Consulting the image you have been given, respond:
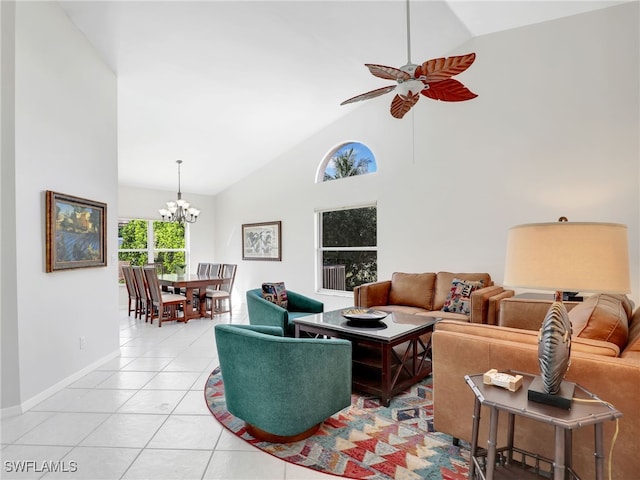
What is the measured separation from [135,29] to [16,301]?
2693 millimetres

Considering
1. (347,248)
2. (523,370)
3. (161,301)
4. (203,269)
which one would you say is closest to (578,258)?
(523,370)

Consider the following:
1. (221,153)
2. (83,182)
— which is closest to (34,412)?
(83,182)

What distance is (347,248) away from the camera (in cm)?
589

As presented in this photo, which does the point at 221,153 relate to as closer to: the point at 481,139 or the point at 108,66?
the point at 108,66

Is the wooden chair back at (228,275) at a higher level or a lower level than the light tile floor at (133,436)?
higher

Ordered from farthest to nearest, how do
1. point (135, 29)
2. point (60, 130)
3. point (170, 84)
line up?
point (170, 84), point (135, 29), point (60, 130)

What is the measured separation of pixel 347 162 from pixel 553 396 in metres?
4.83

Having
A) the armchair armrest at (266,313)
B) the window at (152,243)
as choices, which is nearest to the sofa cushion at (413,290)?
the armchair armrest at (266,313)

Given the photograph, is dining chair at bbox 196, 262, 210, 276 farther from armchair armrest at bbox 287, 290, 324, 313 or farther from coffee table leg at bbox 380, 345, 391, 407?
coffee table leg at bbox 380, 345, 391, 407

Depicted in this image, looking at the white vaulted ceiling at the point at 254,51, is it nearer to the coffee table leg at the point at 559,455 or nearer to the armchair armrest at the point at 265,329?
the armchair armrest at the point at 265,329

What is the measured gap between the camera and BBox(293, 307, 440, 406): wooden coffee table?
2766 millimetres

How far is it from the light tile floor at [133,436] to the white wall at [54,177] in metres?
0.32

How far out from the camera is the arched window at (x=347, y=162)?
558 cm

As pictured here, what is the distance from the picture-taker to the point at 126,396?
2957mm
